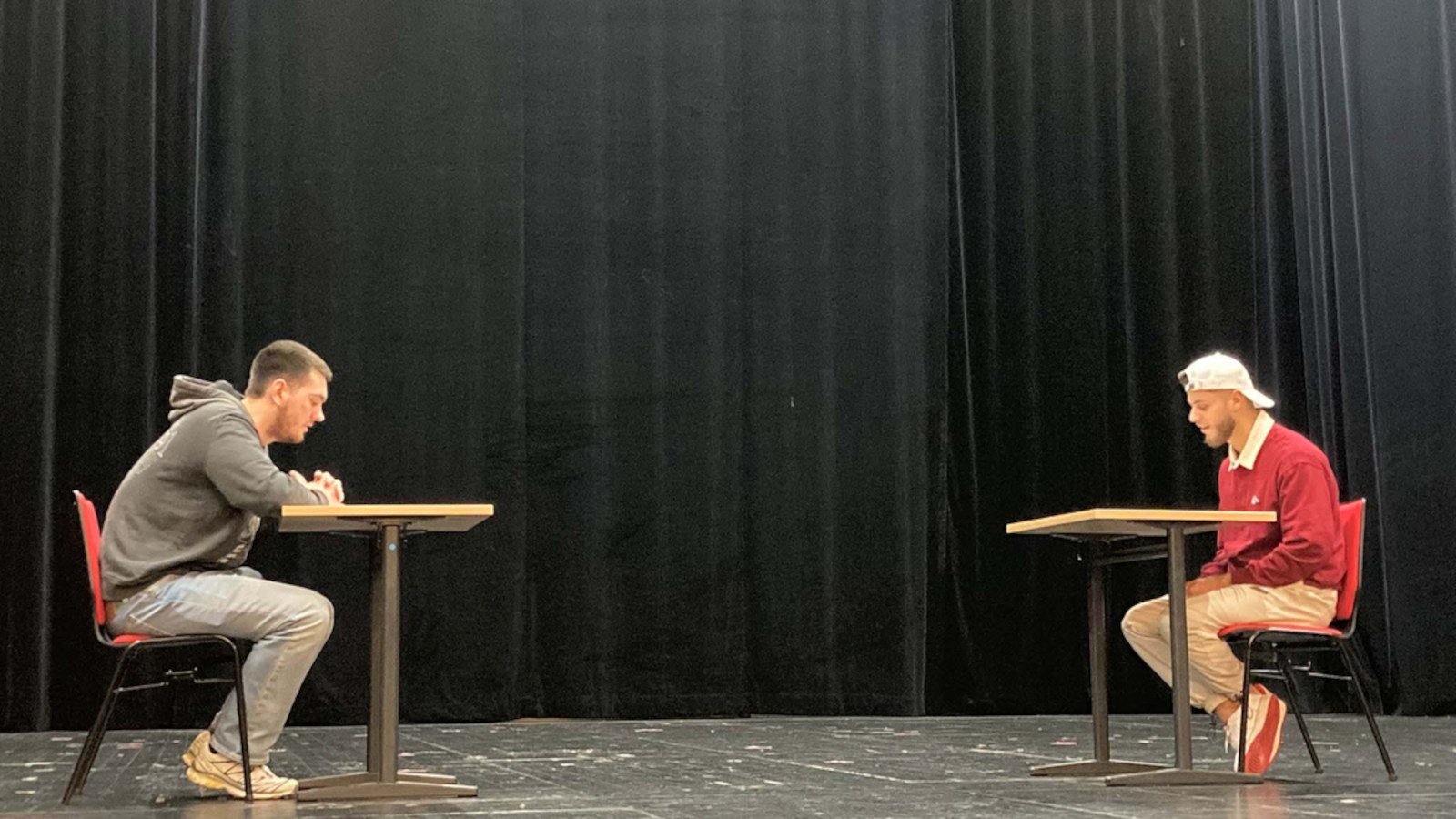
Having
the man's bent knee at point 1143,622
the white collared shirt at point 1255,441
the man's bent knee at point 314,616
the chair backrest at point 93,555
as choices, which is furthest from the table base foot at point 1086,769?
the chair backrest at point 93,555

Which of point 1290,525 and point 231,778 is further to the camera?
point 1290,525

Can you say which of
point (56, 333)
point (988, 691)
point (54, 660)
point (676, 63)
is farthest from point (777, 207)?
point (54, 660)

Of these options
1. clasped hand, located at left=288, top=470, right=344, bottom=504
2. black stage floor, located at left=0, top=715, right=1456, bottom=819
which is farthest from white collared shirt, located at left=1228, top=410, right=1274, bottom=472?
clasped hand, located at left=288, top=470, right=344, bottom=504

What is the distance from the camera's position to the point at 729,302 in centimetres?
652

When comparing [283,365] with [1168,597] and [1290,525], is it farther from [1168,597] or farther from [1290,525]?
[1290,525]

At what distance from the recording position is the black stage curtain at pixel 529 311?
235 inches

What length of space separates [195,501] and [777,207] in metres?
3.52

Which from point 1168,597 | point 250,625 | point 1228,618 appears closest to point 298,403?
point 250,625

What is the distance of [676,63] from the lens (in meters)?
6.57

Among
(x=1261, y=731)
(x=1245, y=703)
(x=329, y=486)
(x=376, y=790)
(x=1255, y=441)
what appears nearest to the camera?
(x=376, y=790)

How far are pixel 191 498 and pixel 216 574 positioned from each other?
0.59 ft

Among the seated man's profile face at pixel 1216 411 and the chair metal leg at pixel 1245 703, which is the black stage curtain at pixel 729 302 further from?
the chair metal leg at pixel 1245 703

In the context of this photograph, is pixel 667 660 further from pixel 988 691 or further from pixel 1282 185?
pixel 1282 185

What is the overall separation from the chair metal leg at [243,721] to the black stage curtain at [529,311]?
8.36 ft
